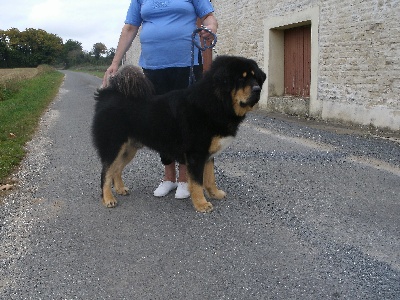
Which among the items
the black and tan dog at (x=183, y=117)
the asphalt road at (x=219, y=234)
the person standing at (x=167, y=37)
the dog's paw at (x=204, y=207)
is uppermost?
the person standing at (x=167, y=37)

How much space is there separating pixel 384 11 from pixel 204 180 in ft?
19.8

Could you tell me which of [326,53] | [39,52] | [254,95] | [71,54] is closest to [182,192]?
[254,95]

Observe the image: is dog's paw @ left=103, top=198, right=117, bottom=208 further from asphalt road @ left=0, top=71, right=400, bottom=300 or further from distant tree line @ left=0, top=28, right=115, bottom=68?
distant tree line @ left=0, top=28, right=115, bottom=68

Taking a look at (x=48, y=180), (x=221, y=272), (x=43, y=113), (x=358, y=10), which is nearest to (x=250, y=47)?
(x=358, y=10)

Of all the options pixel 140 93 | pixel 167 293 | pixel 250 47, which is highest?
pixel 250 47

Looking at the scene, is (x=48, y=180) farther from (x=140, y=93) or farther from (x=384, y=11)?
(x=384, y=11)

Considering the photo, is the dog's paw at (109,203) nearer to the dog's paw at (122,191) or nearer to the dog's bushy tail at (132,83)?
the dog's paw at (122,191)

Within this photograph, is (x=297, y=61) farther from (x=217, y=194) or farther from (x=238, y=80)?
(x=238, y=80)

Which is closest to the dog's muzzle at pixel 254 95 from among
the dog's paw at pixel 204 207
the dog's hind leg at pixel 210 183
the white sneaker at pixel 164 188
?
the dog's hind leg at pixel 210 183

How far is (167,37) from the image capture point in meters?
4.18

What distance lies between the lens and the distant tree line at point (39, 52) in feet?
293

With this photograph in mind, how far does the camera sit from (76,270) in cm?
292

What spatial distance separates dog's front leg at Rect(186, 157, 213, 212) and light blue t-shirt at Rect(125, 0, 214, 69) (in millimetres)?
1075

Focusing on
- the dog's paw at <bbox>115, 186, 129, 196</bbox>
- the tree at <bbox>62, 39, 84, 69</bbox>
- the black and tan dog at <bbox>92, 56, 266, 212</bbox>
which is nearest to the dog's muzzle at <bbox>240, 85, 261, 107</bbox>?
the black and tan dog at <bbox>92, 56, 266, 212</bbox>
